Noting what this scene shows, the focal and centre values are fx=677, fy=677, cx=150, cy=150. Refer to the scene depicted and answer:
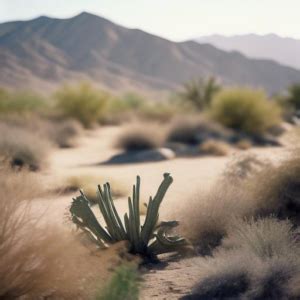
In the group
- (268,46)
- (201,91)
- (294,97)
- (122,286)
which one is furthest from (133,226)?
(268,46)

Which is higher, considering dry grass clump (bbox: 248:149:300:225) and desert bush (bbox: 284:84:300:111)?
dry grass clump (bbox: 248:149:300:225)

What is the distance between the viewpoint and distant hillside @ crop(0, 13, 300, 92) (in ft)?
389

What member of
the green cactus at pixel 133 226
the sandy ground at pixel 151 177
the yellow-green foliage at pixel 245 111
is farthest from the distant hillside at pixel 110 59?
the green cactus at pixel 133 226

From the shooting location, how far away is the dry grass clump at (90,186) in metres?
14.9

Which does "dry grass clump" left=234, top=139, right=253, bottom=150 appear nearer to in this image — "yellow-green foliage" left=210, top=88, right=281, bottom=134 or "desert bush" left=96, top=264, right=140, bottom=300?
"yellow-green foliage" left=210, top=88, right=281, bottom=134

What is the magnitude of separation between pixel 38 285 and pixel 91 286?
50cm

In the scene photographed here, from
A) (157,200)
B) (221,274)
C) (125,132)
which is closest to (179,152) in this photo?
(125,132)

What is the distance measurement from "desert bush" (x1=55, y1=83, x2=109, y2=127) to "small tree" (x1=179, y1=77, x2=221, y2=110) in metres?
6.69

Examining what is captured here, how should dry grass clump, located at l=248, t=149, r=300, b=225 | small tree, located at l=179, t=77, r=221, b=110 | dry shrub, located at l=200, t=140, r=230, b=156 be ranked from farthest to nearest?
small tree, located at l=179, t=77, r=221, b=110
dry shrub, located at l=200, t=140, r=230, b=156
dry grass clump, located at l=248, t=149, r=300, b=225

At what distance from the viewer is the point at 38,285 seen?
5.80 meters

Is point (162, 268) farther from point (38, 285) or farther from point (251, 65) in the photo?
point (251, 65)

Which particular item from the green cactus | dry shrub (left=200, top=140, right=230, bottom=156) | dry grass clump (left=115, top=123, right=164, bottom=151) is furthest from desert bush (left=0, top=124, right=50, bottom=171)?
the green cactus

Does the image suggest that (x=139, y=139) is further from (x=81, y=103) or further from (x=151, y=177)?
(x=81, y=103)

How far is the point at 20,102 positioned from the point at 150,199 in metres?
39.6
